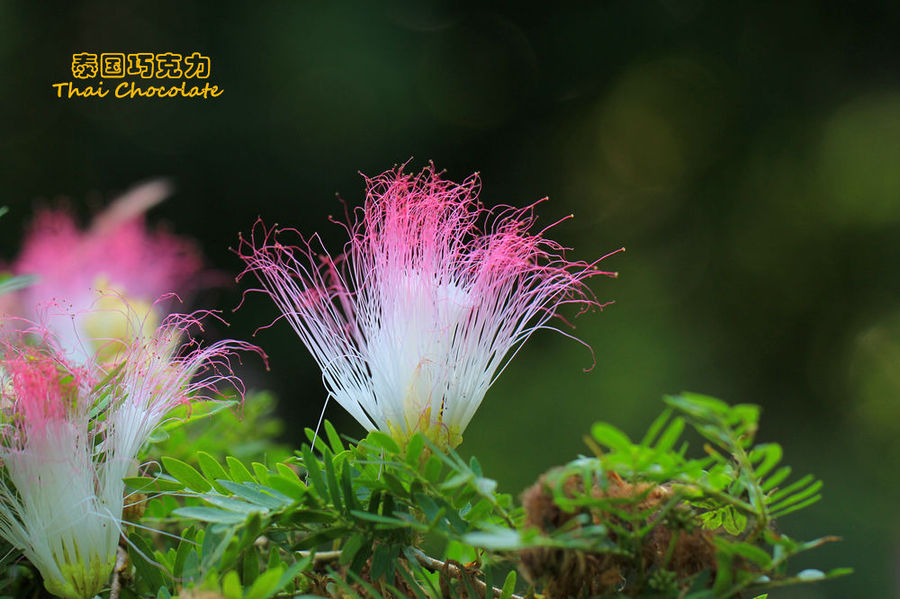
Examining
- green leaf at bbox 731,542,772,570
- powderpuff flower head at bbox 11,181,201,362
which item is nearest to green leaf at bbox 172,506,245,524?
green leaf at bbox 731,542,772,570

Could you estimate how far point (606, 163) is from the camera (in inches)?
95.6

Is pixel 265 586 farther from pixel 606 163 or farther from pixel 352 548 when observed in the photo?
pixel 606 163

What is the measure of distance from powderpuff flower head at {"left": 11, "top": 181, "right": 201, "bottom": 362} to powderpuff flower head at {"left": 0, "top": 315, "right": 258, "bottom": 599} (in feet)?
1.23

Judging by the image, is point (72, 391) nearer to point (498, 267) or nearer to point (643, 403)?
point (498, 267)

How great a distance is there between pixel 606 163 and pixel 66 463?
2.17m

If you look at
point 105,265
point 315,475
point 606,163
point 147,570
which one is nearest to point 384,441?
point 315,475

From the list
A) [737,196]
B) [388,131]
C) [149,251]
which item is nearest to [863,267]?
[737,196]

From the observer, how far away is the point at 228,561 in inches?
13.4

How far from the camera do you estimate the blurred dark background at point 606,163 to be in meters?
2.10

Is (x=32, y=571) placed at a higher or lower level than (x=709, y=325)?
lower

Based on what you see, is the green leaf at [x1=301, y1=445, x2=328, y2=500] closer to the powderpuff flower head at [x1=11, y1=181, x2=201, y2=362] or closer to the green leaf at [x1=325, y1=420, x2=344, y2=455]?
the green leaf at [x1=325, y1=420, x2=344, y2=455]

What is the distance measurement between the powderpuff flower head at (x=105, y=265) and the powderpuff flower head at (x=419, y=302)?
0.39 m

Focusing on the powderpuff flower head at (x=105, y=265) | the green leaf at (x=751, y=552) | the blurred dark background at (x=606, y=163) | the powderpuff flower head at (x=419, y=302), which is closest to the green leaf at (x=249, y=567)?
the powderpuff flower head at (x=419, y=302)

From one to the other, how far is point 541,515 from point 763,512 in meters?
0.09
